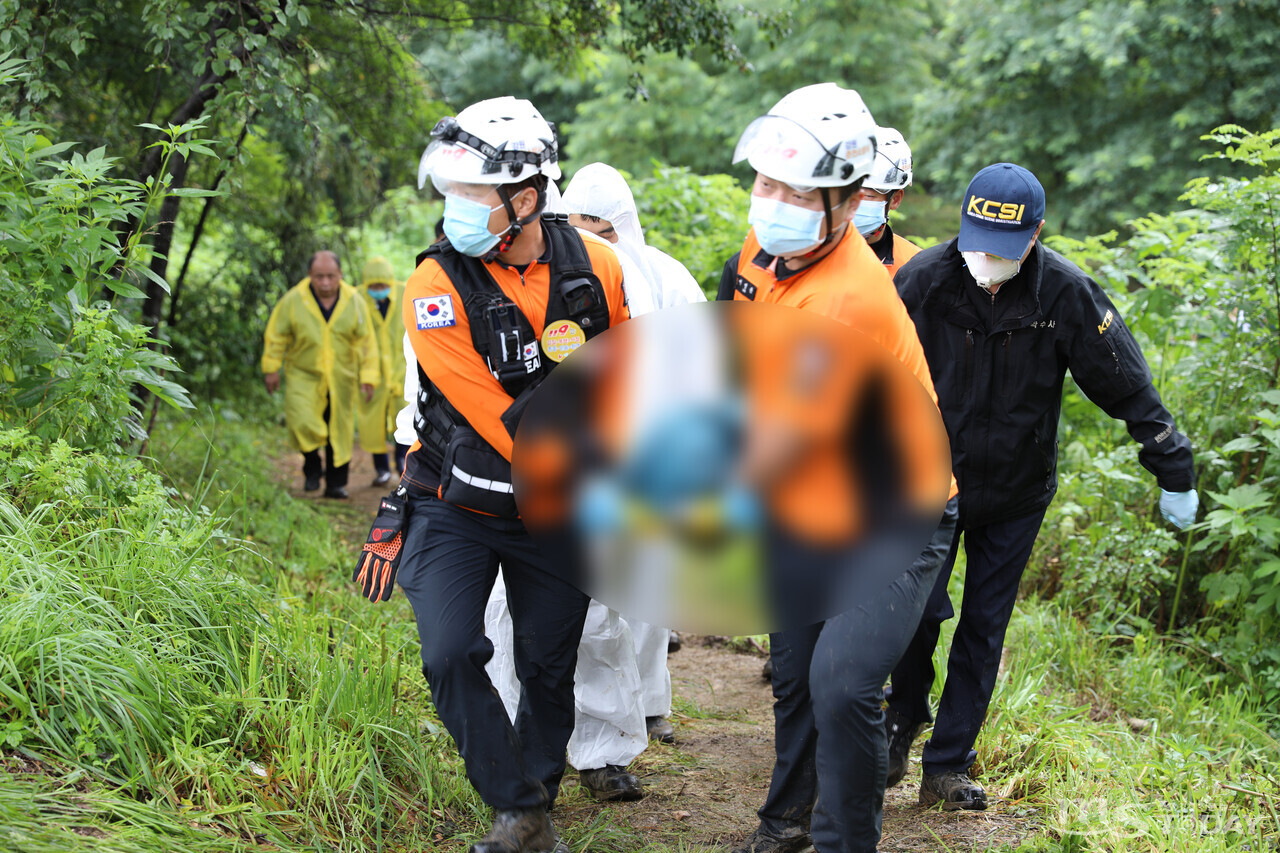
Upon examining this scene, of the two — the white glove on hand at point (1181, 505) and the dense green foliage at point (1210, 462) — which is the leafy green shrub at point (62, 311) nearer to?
the white glove on hand at point (1181, 505)

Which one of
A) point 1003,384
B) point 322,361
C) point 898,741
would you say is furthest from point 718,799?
point 322,361

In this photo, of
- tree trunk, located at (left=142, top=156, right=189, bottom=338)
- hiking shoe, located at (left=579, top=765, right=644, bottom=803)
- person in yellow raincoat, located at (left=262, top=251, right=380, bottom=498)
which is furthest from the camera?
person in yellow raincoat, located at (left=262, top=251, right=380, bottom=498)

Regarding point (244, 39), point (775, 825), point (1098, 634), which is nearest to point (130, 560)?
point (775, 825)

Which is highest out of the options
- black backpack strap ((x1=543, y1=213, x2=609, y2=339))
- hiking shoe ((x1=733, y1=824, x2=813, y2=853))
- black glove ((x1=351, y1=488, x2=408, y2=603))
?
black backpack strap ((x1=543, y1=213, x2=609, y2=339))

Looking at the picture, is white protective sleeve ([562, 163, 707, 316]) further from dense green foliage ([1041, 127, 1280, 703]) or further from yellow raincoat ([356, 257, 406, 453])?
yellow raincoat ([356, 257, 406, 453])

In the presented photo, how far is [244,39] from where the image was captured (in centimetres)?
472

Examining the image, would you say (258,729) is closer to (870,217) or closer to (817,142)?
(817,142)

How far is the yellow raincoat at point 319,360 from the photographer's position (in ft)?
26.9

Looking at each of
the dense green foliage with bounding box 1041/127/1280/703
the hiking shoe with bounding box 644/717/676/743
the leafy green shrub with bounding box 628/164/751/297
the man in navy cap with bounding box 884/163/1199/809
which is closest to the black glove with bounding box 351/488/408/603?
the hiking shoe with bounding box 644/717/676/743

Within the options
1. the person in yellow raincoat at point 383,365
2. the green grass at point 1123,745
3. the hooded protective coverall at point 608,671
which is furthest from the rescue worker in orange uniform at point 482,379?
the person in yellow raincoat at point 383,365

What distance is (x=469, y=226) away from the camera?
9.27ft

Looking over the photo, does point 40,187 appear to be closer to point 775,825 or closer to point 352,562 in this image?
point 352,562

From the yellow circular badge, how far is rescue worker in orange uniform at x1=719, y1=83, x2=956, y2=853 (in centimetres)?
50

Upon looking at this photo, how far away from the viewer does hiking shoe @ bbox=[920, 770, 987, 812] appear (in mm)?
3395
